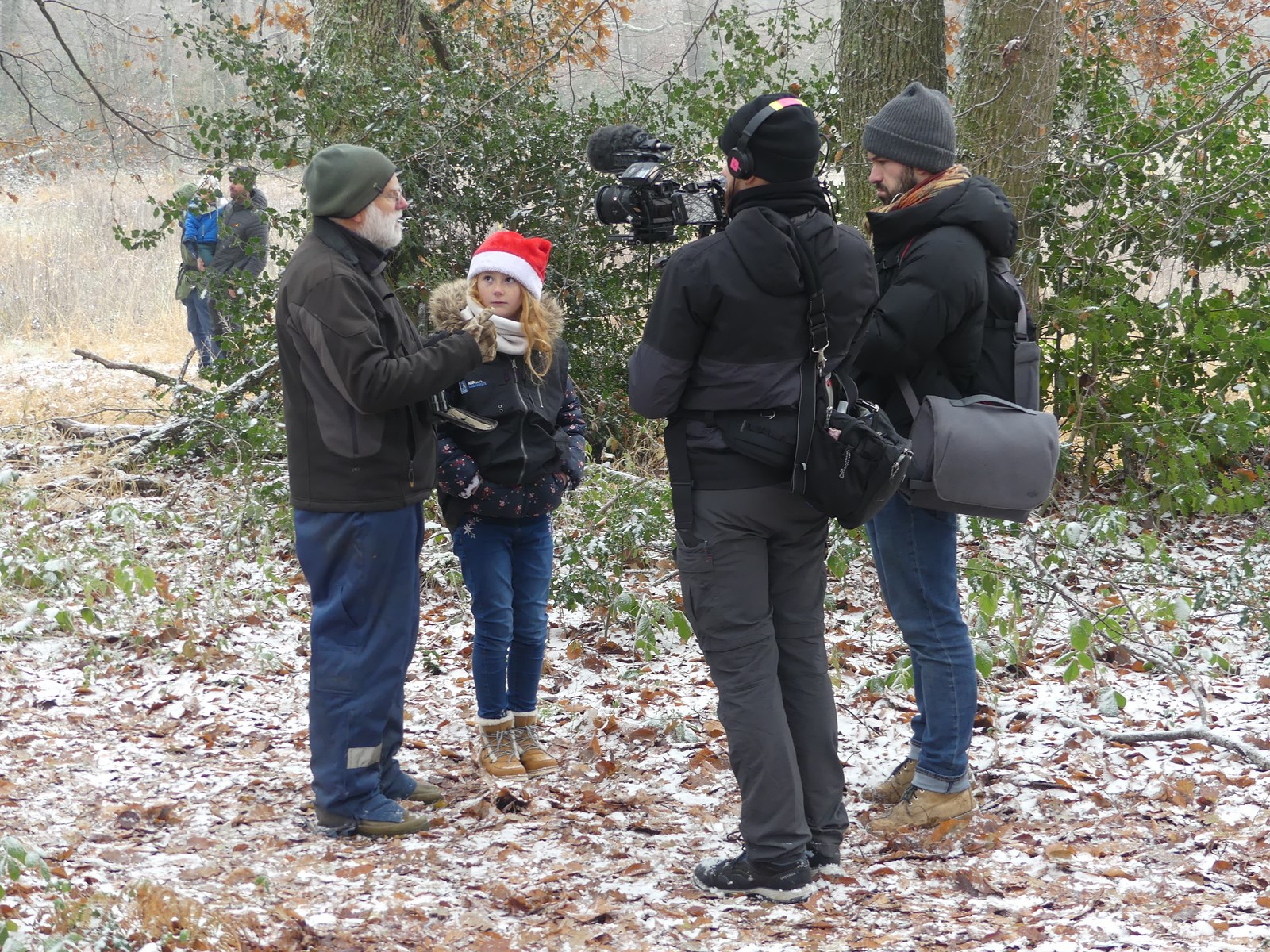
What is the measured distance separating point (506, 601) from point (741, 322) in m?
1.49

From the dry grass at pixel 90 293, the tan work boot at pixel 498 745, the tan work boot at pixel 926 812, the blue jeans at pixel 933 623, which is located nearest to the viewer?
the blue jeans at pixel 933 623

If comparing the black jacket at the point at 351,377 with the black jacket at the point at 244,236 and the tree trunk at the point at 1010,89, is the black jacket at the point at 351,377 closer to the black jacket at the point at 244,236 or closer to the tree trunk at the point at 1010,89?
the black jacket at the point at 244,236

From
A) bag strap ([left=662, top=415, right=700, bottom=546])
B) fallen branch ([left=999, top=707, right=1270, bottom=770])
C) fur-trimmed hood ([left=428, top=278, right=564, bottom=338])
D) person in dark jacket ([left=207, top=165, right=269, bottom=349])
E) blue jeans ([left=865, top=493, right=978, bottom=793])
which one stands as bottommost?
fallen branch ([left=999, top=707, right=1270, bottom=770])

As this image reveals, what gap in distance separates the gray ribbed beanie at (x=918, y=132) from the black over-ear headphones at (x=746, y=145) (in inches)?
18.7

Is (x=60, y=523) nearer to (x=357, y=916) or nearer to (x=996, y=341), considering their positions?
(x=357, y=916)

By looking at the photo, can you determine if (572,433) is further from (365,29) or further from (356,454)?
(365,29)

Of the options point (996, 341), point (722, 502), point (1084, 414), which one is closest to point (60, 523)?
point (722, 502)

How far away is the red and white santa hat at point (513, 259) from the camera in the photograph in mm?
3891

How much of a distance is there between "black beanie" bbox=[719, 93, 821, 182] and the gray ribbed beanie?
474mm

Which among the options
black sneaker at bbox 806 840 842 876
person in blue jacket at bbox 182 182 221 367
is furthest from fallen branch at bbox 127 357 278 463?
black sneaker at bbox 806 840 842 876

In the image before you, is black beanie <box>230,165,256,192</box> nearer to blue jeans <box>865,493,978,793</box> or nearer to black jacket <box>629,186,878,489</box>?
black jacket <box>629,186,878,489</box>

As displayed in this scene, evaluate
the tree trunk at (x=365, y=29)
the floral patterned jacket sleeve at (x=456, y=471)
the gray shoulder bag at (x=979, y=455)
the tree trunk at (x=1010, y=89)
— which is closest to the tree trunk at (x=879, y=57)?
the tree trunk at (x=1010, y=89)

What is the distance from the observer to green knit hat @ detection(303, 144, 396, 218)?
3.51m

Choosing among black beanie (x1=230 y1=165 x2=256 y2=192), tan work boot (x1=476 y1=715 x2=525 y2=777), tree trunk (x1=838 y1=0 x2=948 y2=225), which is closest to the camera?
tan work boot (x1=476 y1=715 x2=525 y2=777)
